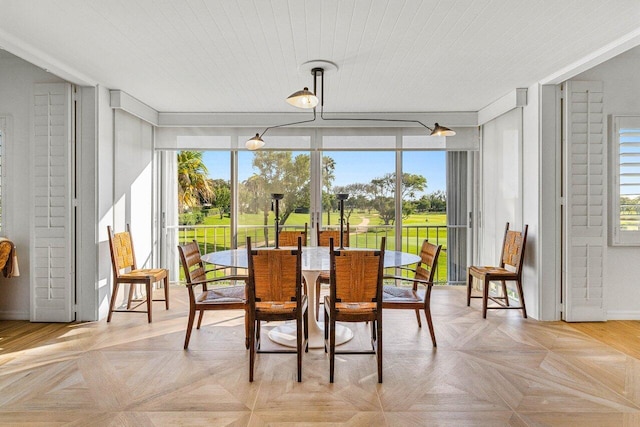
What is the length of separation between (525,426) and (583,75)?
11.6ft

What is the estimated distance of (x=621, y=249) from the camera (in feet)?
12.7

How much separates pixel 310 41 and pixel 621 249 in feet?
12.6

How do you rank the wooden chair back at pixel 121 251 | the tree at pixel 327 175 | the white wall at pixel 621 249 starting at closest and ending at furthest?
the wooden chair back at pixel 121 251
the white wall at pixel 621 249
the tree at pixel 327 175

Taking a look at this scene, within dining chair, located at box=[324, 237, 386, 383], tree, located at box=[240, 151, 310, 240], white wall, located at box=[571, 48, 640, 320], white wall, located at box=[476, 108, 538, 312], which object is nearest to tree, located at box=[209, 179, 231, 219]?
tree, located at box=[240, 151, 310, 240]

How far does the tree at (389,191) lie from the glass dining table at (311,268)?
6.42ft

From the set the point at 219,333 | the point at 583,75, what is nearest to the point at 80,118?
the point at 219,333

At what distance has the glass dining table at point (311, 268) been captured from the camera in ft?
9.32

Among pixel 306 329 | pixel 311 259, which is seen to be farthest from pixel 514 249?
pixel 306 329

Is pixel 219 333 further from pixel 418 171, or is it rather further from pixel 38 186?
pixel 418 171

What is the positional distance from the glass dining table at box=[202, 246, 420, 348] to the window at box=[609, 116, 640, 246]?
2.41 meters

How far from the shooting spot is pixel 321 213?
17.2 feet

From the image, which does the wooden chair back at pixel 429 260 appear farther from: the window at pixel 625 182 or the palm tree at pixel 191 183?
the palm tree at pixel 191 183

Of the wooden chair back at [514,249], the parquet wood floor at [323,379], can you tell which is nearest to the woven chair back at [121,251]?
the parquet wood floor at [323,379]

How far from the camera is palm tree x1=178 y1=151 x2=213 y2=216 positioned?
5371 mm
